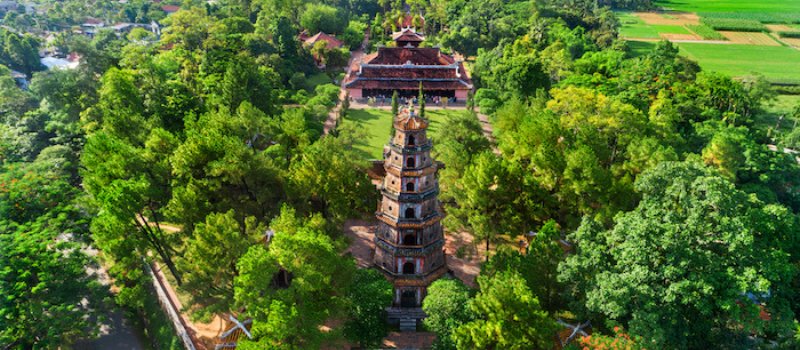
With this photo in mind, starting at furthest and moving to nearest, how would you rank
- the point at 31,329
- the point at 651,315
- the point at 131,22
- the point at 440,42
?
1. the point at 131,22
2. the point at 440,42
3. the point at 31,329
4. the point at 651,315

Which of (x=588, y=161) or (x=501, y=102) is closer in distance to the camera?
(x=588, y=161)

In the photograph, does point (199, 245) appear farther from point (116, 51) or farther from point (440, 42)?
point (440, 42)

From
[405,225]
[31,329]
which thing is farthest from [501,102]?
[31,329]

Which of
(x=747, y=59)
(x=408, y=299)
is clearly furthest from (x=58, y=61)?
(x=747, y=59)

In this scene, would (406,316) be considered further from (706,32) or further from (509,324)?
(706,32)

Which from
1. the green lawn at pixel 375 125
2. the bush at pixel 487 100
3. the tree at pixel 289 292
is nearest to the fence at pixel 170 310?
the tree at pixel 289 292

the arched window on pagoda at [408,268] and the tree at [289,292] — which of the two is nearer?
the tree at [289,292]

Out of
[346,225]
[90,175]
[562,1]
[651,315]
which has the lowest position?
[346,225]

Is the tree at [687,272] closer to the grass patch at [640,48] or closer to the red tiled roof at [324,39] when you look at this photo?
the red tiled roof at [324,39]
